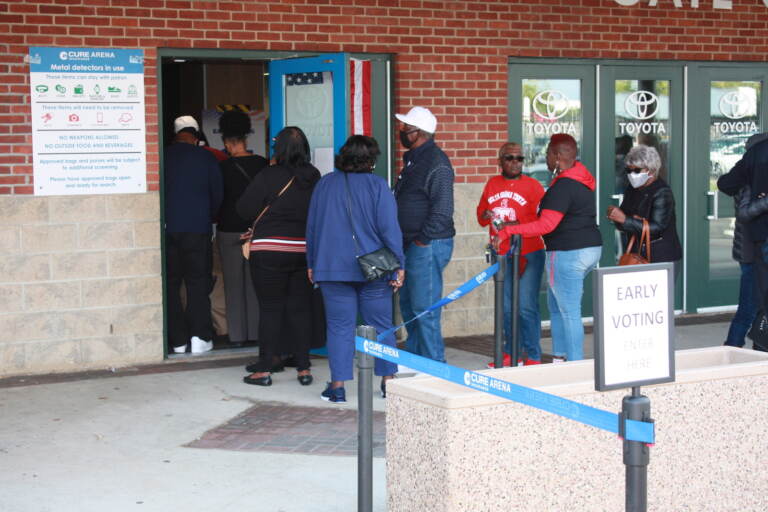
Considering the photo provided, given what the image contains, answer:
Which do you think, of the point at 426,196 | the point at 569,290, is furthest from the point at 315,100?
the point at 569,290

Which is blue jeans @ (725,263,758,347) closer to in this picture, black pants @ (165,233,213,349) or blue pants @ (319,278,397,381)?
blue pants @ (319,278,397,381)

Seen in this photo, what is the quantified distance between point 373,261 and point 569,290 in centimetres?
153

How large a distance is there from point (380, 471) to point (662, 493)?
184 centimetres

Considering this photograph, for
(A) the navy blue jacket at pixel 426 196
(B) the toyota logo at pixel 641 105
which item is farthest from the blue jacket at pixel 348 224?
(B) the toyota logo at pixel 641 105

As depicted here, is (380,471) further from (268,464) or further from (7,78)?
(7,78)

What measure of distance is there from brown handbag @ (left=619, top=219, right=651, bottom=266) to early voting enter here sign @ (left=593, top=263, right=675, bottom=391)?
380cm

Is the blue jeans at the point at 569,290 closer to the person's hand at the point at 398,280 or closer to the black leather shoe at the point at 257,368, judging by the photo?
the person's hand at the point at 398,280

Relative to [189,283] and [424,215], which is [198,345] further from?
[424,215]

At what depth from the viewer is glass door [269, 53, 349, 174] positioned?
867 centimetres

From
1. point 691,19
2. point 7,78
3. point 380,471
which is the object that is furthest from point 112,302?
point 691,19

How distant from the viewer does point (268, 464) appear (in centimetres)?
628

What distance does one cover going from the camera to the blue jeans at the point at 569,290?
311 inches

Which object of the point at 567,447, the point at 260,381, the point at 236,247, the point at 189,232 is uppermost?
the point at 189,232

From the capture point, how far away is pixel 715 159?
11633 mm
